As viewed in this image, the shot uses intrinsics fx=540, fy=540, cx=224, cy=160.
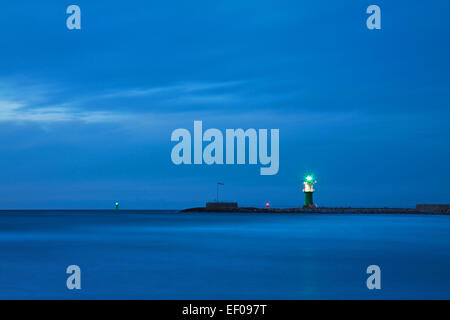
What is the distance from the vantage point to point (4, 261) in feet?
71.2

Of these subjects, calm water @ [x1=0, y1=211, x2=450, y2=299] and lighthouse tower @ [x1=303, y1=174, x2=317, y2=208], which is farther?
lighthouse tower @ [x1=303, y1=174, x2=317, y2=208]

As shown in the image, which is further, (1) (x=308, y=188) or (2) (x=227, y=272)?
(1) (x=308, y=188)

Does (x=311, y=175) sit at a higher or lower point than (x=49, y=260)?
higher

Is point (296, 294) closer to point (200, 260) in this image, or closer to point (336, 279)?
point (336, 279)

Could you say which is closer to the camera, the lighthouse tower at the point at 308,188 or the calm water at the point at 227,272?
the calm water at the point at 227,272

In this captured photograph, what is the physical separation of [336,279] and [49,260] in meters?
11.9
